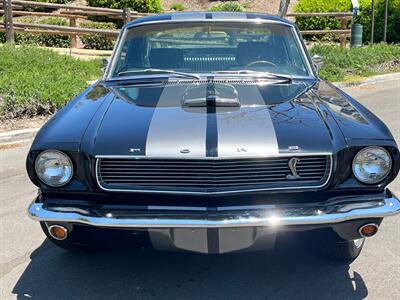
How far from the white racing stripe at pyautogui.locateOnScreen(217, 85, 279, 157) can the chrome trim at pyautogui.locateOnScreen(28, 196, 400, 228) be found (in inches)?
11.6

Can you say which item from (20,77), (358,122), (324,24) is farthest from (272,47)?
(324,24)

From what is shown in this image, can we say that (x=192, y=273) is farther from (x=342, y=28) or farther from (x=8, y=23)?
(x=342, y=28)

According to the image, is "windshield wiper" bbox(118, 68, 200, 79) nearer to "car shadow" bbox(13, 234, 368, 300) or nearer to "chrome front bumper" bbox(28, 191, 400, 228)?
"car shadow" bbox(13, 234, 368, 300)

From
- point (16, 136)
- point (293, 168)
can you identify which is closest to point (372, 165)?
point (293, 168)

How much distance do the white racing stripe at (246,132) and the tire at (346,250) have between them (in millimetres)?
906

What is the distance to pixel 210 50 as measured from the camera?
429 centimetres

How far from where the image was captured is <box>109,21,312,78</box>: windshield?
159 inches

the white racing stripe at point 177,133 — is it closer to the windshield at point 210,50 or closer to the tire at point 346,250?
the windshield at point 210,50

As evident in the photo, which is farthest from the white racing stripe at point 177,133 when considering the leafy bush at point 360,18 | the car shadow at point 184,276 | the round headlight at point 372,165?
the leafy bush at point 360,18

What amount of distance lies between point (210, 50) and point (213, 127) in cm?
156

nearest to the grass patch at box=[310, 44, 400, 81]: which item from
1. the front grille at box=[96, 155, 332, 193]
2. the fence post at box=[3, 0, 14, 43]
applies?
the fence post at box=[3, 0, 14, 43]

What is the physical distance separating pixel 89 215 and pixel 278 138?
1028mm

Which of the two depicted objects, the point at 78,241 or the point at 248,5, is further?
the point at 248,5

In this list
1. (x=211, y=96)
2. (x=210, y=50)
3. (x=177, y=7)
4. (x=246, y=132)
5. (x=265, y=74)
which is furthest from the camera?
(x=177, y=7)
